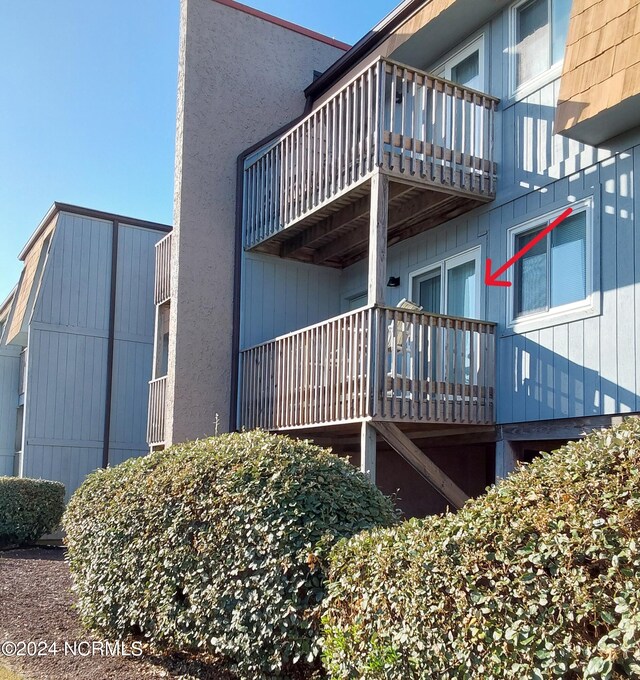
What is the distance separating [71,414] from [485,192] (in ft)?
37.3

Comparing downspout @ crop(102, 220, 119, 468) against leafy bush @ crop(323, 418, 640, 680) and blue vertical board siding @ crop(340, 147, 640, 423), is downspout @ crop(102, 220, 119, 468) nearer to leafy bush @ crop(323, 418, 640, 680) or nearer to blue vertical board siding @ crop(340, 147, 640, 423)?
blue vertical board siding @ crop(340, 147, 640, 423)

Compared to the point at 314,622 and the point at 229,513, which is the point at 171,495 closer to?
the point at 229,513

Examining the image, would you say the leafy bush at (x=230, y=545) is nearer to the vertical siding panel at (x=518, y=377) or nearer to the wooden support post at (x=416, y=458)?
the wooden support post at (x=416, y=458)

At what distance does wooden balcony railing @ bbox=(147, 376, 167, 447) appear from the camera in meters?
13.2

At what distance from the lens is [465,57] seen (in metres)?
11.0

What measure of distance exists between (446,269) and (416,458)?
2.88m

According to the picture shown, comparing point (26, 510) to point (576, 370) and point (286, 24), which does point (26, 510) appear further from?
point (576, 370)

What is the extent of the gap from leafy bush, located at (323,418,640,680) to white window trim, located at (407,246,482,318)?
6.11m

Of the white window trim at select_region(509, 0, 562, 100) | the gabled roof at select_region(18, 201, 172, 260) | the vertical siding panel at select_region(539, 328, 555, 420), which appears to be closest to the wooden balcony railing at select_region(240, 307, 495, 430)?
the vertical siding panel at select_region(539, 328, 555, 420)

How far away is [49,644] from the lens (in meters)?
7.03

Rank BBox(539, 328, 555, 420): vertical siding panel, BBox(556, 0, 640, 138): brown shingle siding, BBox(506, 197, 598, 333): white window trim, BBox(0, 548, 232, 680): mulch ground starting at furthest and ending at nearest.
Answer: BBox(539, 328, 555, 420): vertical siding panel → BBox(506, 197, 598, 333): white window trim → BBox(556, 0, 640, 138): brown shingle siding → BBox(0, 548, 232, 680): mulch ground

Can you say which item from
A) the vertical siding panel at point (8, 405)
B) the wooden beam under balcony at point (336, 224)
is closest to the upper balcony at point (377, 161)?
the wooden beam under balcony at point (336, 224)

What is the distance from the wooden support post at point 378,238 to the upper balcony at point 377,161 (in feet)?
0.73

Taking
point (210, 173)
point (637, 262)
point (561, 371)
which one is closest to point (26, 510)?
point (210, 173)
